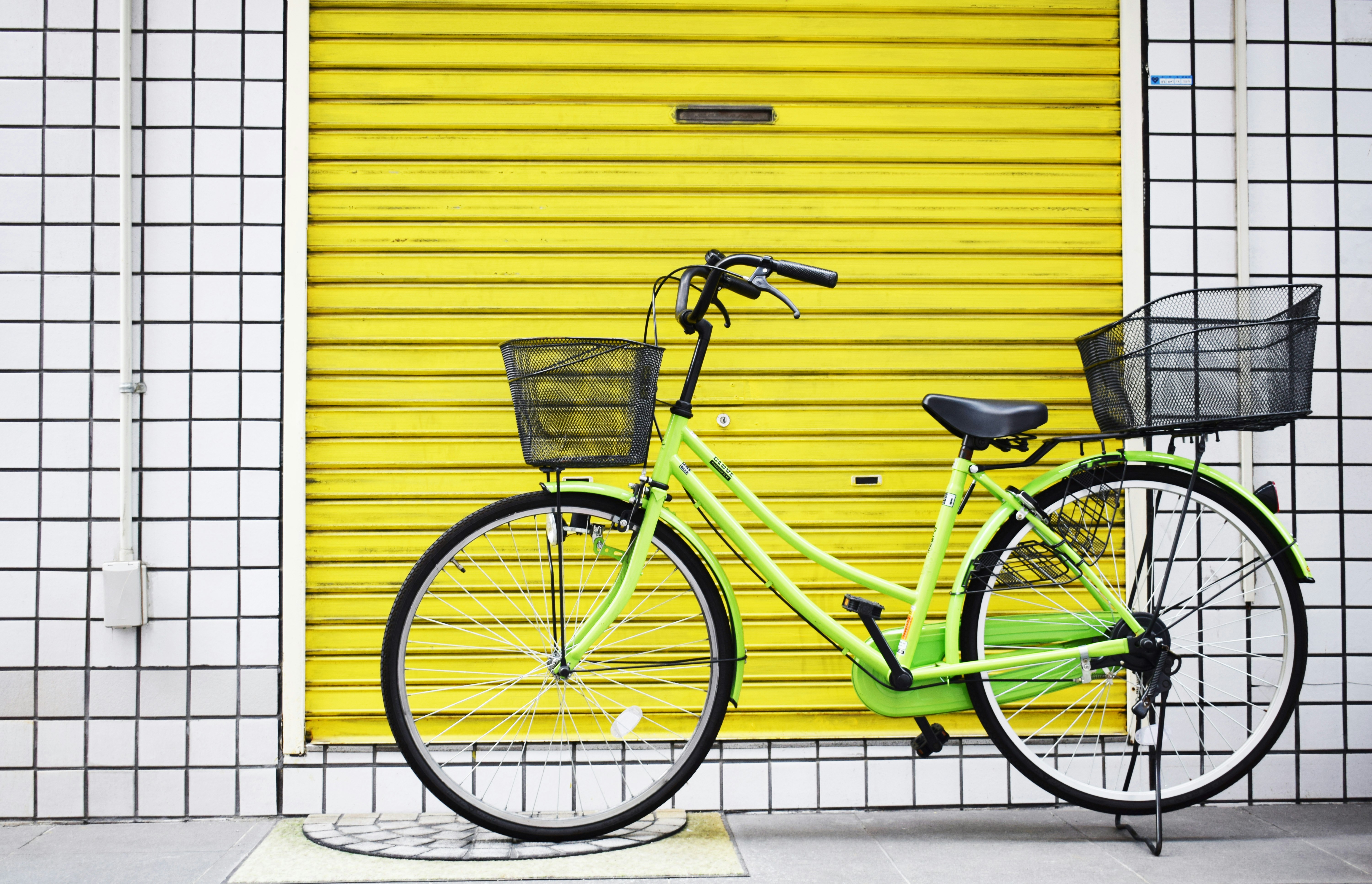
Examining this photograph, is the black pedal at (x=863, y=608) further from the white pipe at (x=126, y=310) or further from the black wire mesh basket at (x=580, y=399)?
the white pipe at (x=126, y=310)

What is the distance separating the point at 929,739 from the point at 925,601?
0.43 meters

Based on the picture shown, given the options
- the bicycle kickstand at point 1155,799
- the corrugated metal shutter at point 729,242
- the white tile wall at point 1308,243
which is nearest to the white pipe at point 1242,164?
the white tile wall at point 1308,243

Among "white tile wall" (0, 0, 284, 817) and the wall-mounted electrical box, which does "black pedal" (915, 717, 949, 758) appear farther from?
the wall-mounted electrical box

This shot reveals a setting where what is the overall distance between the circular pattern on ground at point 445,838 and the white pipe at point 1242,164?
8.06 feet

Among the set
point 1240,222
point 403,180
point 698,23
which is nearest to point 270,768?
point 403,180

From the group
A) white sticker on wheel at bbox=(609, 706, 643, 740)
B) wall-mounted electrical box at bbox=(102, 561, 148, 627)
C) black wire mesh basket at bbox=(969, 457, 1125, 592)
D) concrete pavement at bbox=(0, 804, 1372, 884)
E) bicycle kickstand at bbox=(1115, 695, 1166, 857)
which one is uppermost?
black wire mesh basket at bbox=(969, 457, 1125, 592)

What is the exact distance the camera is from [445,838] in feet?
10.2

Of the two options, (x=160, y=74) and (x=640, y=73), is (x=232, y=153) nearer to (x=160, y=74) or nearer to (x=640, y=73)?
(x=160, y=74)

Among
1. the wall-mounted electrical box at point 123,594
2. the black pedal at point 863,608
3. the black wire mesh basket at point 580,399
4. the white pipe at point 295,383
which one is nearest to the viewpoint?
the black wire mesh basket at point 580,399

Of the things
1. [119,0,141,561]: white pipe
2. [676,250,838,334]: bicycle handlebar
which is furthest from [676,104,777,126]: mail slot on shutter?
[119,0,141,561]: white pipe

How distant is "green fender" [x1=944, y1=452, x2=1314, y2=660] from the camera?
304 centimetres

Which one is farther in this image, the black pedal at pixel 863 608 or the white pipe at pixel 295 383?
the white pipe at pixel 295 383

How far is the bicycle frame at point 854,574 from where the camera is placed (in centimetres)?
296

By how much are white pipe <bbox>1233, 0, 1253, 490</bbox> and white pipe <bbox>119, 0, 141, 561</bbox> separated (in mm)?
4051
